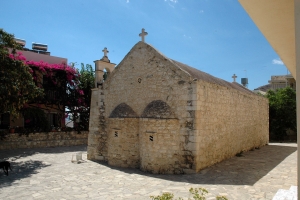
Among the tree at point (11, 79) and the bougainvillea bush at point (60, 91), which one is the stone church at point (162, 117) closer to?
the tree at point (11, 79)

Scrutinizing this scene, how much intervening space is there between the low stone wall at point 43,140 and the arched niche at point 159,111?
11.3m

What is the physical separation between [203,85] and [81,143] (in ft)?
45.1

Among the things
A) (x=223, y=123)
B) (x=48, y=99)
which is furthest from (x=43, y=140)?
(x=223, y=123)

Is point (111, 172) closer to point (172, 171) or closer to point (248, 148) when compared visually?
point (172, 171)

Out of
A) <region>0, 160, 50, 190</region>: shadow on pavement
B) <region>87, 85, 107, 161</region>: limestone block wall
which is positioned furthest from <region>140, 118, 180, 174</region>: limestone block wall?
<region>0, 160, 50, 190</region>: shadow on pavement

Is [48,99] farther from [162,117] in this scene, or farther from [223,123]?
[223,123]

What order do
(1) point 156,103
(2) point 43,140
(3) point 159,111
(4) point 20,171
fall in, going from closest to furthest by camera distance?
(3) point 159,111 → (1) point 156,103 → (4) point 20,171 → (2) point 43,140

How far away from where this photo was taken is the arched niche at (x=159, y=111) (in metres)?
8.48

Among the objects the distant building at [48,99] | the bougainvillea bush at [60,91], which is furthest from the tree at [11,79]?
the distant building at [48,99]

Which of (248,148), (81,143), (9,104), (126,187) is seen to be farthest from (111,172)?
(81,143)

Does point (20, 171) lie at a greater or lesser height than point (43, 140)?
lesser

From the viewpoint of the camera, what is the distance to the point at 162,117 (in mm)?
8508

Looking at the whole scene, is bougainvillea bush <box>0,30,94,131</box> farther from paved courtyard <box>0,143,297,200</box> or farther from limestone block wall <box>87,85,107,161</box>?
paved courtyard <box>0,143,297,200</box>

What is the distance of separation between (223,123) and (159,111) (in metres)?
3.25
